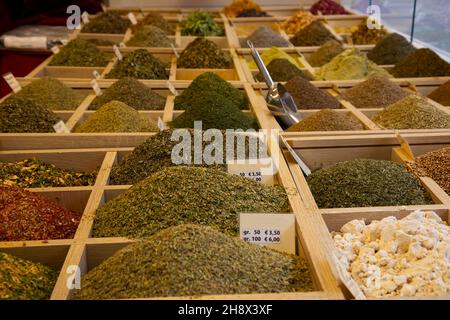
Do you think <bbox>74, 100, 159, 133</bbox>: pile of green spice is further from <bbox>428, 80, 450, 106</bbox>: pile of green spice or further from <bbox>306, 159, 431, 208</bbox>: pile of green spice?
<bbox>428, 80, 450, 106</bbox>: pile of green spice

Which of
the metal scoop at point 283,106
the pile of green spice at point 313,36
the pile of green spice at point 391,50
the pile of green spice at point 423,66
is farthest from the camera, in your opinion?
the pile of green spice at point 313,36

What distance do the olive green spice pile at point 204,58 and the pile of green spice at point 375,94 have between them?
85 centimetres

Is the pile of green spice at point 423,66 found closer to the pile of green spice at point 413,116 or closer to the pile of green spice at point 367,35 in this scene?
the pile of green spice at point 413,116

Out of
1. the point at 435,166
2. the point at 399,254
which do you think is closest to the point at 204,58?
the point at 435,166

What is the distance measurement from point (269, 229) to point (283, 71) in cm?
165

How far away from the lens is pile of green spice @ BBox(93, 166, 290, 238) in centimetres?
139

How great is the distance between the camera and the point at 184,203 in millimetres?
1431

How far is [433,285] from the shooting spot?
1.17m

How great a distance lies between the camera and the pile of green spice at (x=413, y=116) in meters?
2.10

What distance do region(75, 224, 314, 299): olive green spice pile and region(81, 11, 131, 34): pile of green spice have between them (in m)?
3.12

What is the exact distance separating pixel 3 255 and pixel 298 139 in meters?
1.06

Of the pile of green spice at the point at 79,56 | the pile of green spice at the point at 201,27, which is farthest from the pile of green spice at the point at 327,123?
the pile of green spice at the point at 201,27

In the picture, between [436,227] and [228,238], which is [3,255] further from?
[436,227]

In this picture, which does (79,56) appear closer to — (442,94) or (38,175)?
(38,175)
